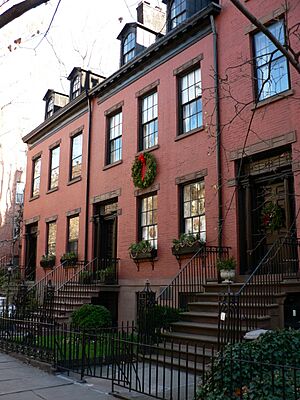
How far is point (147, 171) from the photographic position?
46.4ft

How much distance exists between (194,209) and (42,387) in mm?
6706

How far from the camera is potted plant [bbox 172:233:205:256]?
11781 millimetres

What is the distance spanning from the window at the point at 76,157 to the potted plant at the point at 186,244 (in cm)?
747

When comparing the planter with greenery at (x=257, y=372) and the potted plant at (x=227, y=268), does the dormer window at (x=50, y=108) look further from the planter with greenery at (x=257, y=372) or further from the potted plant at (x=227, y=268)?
the planter with greenery at (x=257, y=372)

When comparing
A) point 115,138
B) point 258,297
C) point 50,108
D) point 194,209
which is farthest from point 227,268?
point 50,108

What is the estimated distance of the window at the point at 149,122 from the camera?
14.8 m

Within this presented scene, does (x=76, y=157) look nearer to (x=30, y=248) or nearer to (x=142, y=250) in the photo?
(x=30, y=248)

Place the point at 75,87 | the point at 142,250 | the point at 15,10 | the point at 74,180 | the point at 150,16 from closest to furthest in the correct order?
1. the point at 15,10
2. the point at 142,250
3. the point at 150,16
4. the point at 74,180
5. the point at 75,87

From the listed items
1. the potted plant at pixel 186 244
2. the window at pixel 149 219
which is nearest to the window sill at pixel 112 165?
the window at pixel 149 219

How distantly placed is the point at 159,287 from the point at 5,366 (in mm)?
5062

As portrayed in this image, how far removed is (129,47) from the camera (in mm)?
17094

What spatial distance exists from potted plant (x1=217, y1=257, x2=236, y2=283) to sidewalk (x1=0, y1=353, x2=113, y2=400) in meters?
4.01

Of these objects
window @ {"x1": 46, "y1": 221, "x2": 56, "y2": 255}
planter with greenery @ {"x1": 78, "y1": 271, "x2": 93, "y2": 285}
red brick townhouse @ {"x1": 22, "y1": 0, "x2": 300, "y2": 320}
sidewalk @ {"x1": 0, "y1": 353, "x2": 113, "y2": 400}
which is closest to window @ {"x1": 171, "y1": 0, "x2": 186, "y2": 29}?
red brick townhouse @ {"x1": 22, "y1": 0, "x2": 300, "y2": 320}

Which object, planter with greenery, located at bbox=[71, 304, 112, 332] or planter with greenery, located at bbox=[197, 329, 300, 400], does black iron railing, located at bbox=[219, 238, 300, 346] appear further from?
planter with greenery, located at bbox=[71, 304, 112, 332]
